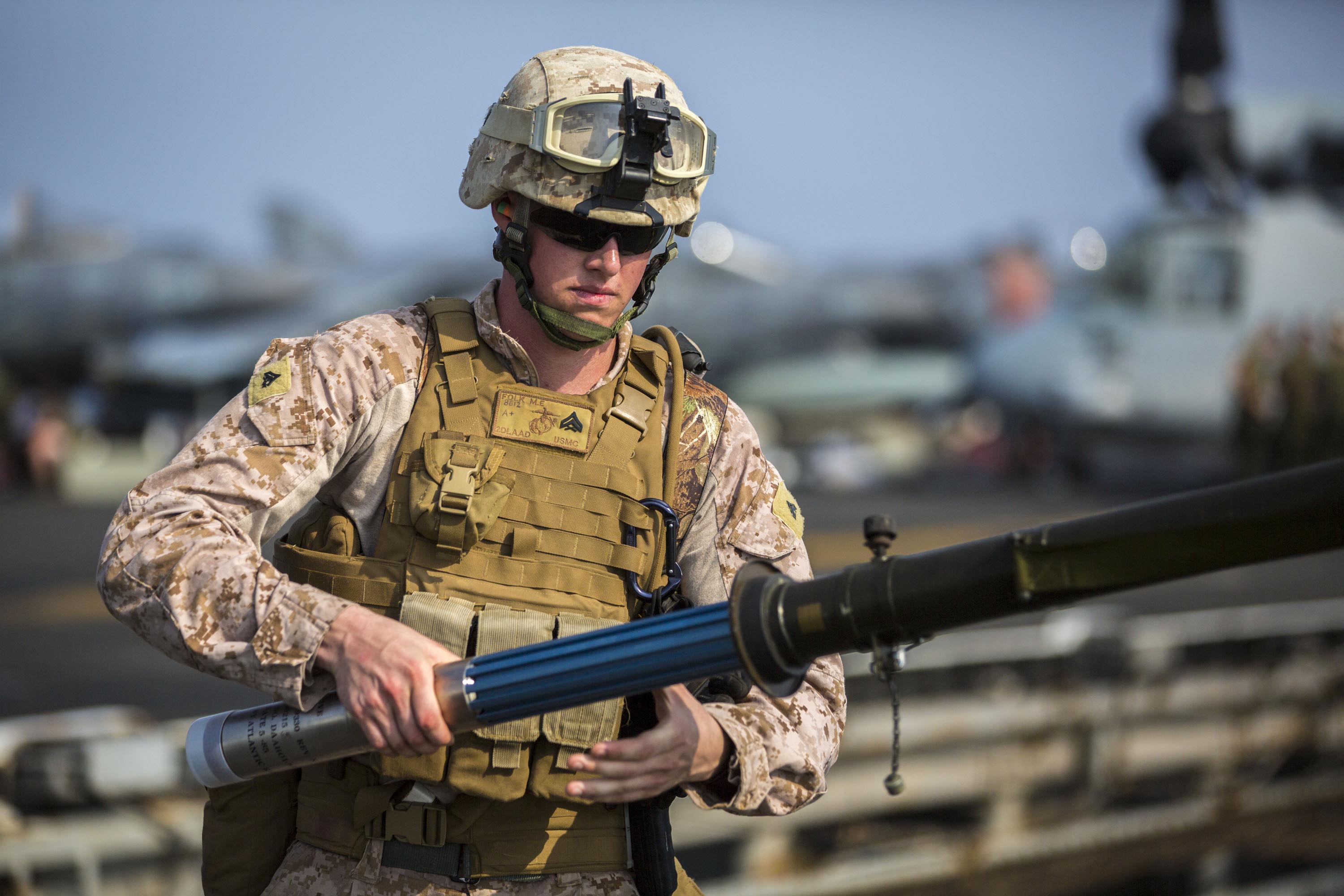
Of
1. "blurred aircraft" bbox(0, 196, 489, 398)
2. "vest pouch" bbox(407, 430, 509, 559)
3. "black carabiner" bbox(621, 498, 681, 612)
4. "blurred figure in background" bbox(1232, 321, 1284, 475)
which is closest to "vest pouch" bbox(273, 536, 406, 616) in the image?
"vest pouch" bbox(407, 430, 509, 559)

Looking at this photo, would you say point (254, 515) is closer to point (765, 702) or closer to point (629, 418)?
point (629, 418)

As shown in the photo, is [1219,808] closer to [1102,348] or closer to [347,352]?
[347,352]

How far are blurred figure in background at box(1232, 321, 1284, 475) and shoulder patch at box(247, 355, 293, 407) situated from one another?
1279cm

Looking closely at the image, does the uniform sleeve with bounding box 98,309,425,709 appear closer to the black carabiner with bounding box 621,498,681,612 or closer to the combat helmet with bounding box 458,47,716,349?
the combat helmet with bounding box 458,47,716,349

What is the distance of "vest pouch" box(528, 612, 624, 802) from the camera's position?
7.43 feet

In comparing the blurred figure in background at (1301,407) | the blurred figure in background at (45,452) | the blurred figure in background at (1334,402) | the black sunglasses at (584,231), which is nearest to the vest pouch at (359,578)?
the black sunglasses at (584,231)

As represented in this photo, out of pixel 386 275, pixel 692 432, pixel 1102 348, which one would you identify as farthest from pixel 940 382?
pixel 692 432

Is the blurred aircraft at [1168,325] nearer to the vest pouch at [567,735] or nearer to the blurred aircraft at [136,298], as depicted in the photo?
the blurred aircraft at [136,298]

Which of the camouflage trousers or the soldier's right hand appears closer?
the soldier's right hand

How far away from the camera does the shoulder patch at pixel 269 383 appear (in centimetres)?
232

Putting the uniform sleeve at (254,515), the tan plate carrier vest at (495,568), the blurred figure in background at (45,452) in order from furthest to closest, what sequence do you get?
the blurred figure in background at (45,452), the tan plate carrier vest at (495,568), the uniform sleeve at (254,515)

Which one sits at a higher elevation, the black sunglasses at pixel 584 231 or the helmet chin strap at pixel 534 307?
the black sunglasses at pixel 584 231

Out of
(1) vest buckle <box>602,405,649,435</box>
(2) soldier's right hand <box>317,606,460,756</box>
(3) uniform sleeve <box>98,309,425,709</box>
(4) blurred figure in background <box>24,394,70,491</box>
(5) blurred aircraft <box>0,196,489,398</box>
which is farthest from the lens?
(5) blurred aircraft <box>0,196,489,398</box>

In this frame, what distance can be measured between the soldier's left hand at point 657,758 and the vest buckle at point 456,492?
1.66 ft
